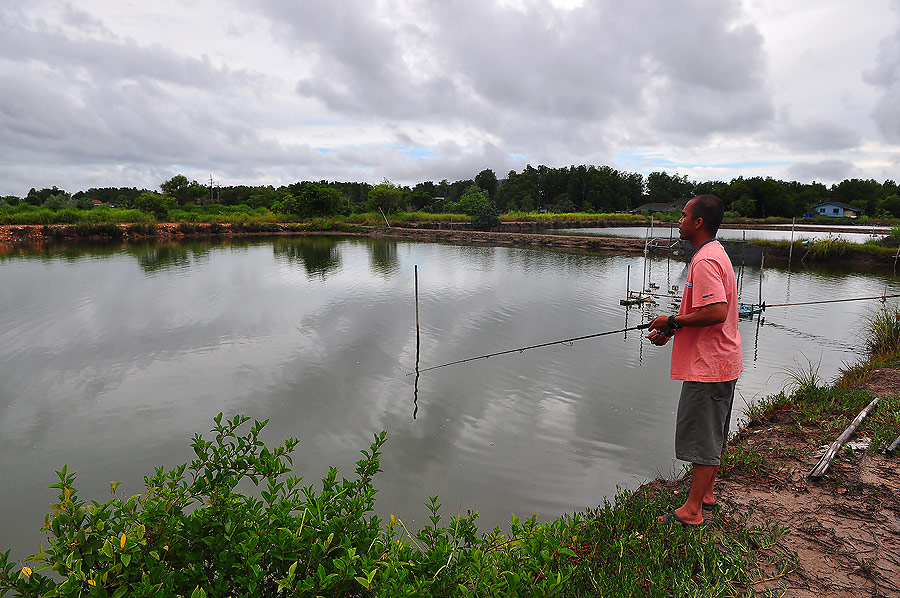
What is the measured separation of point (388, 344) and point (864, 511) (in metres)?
7.39

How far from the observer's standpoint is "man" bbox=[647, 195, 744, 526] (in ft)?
8.93

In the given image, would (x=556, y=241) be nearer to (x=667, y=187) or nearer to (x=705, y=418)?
(x=705, y=418)

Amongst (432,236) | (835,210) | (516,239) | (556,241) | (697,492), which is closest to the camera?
(697,492)

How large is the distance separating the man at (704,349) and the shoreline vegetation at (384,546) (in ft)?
1.42

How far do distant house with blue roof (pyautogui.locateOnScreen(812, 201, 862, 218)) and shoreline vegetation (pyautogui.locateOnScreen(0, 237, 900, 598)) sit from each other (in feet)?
249

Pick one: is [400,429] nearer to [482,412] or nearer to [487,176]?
[482,412]

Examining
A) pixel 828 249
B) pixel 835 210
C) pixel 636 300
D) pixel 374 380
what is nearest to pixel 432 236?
pixel 828 249

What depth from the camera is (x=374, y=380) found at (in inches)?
293

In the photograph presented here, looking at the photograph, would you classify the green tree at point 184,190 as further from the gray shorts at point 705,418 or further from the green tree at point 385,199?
the gray shorts at point 705,418

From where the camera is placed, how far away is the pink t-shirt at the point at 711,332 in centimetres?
271

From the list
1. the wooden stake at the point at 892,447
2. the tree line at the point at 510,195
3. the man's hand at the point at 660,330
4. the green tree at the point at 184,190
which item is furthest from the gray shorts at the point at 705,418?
the green tree at the point at 184,190

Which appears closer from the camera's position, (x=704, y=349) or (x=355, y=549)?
(x=355, y=549)

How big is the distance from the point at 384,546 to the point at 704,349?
6.88 ft

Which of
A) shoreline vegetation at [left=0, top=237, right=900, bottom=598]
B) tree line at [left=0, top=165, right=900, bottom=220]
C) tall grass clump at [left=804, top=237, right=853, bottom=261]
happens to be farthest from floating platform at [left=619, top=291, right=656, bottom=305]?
tree line at [left=0, top=165, right=900, bottom=220]
